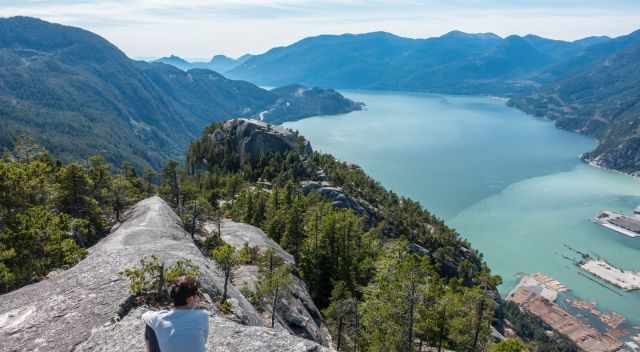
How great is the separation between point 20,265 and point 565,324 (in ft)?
363

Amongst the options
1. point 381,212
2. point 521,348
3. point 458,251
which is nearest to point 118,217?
point 521,348

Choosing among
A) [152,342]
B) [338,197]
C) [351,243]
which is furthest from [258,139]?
[152,342]

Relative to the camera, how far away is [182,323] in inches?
329

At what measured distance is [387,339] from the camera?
1124 inches

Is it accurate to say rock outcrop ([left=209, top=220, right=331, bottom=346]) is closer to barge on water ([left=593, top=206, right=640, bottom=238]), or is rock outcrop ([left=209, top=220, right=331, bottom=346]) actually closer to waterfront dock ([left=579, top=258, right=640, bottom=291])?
waterfront dock ([left=579, top=258, right=640, bottom=291])

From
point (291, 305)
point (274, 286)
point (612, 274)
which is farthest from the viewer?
point (612, 274)

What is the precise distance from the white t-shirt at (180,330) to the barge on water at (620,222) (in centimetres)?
17645

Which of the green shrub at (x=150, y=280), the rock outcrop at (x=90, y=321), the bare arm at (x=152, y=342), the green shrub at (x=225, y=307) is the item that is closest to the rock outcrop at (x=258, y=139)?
the green shrub at (x=225, y=307)

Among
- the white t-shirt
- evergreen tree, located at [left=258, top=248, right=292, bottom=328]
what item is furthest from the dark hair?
evergreen tree, located at [left=258, top=248, right=292, bottom=328]

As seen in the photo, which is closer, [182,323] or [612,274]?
[182,323]

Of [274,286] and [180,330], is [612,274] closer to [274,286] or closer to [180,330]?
[274,286]

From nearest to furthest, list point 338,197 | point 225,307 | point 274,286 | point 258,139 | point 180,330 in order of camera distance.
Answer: point 180,330
point 225,307
point 274,286
point 338,197
point 258,139

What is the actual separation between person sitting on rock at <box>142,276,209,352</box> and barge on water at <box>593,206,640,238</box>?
176m

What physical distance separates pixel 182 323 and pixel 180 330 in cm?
14
